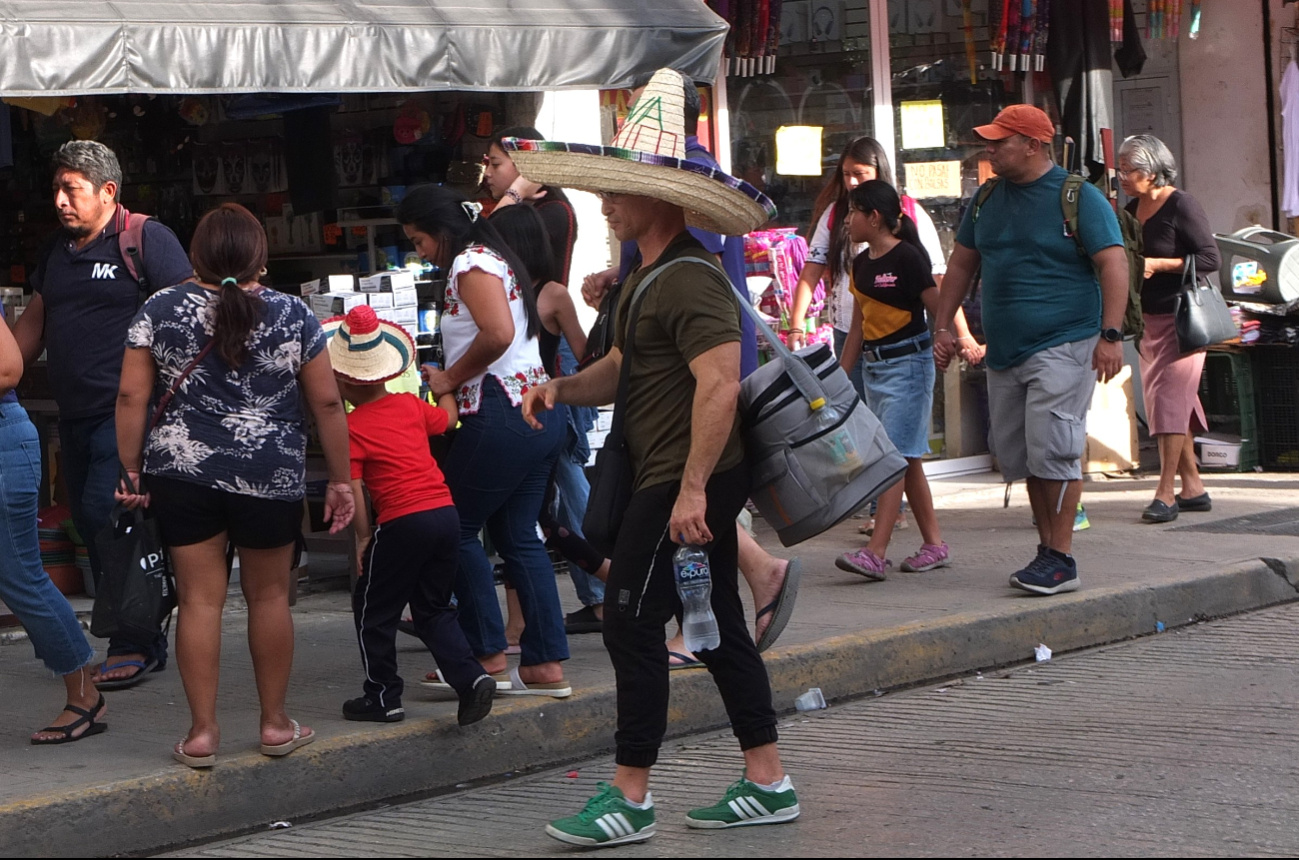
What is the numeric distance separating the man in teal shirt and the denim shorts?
649mm

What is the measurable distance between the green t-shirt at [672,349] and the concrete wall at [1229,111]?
9.10 meters

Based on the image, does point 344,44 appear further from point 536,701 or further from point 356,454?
point 536,701

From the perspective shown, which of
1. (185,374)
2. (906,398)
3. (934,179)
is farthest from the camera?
(934,179)

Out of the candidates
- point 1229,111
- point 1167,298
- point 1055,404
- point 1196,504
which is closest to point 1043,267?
point 1055,404

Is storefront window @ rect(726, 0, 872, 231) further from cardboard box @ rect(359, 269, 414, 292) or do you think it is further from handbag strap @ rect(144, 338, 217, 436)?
handbag strap @ rect(144, 338, 217, 436)

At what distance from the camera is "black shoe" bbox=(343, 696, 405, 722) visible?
18.6 ft

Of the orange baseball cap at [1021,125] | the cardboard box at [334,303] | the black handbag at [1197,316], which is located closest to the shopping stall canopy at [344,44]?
the cardboard box at [334,303]

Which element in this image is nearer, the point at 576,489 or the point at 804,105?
the point at 576,489

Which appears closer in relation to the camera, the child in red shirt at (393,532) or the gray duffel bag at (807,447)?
the gray duffel bag at (807,447)

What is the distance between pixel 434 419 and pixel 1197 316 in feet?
17.8

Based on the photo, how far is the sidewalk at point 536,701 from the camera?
5.04 meters

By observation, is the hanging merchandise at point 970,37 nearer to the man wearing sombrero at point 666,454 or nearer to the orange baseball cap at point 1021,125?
the orange baseball cap at point 1021,125

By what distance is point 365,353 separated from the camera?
18.3 feet

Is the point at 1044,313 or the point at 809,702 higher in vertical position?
the point at 1044,313
